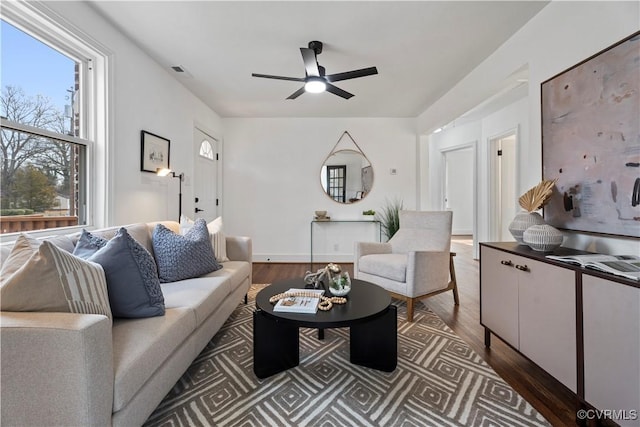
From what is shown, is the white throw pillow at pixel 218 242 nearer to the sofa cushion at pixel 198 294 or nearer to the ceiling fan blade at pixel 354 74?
the sofa cushion at pixel 198 294

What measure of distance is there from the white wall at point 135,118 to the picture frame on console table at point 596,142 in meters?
3.25

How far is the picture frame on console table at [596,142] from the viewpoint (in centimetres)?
143

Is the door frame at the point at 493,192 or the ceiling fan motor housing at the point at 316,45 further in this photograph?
the door frame at the point at 493,192

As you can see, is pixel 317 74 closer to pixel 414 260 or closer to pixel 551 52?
pixel 551 52

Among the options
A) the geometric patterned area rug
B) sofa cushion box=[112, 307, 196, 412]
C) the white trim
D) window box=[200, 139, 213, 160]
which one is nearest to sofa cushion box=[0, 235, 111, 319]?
sofa cushion box=[112, 307, 196, 412]

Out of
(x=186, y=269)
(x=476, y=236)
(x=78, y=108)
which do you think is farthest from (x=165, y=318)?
(x=476, y=236)

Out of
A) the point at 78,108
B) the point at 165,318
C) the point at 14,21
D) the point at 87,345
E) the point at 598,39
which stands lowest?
the point at 165,318

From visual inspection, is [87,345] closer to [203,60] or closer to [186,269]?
[186,269]

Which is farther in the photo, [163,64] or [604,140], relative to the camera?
[163,64]

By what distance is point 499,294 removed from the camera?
1.87m

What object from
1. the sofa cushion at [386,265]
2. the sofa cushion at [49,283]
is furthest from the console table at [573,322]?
the sofa cushion at [49,283]

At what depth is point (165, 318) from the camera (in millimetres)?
1404

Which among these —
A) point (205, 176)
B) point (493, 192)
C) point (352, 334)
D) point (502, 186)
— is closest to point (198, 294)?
point (352, 334)

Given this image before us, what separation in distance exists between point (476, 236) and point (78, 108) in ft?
18.3
